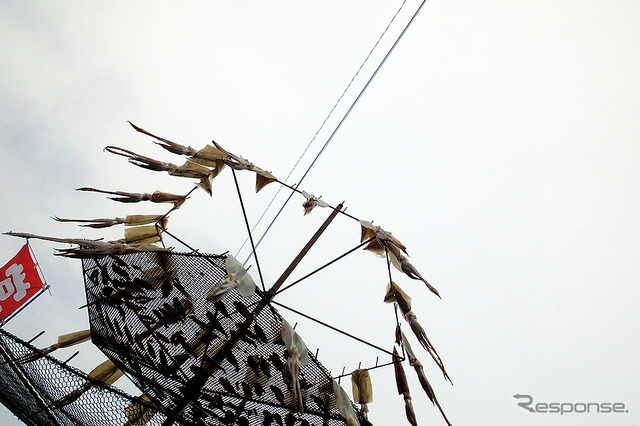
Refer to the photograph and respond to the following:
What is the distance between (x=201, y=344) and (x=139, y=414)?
2126 millimetres

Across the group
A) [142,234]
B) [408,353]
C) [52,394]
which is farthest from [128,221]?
[408,353]

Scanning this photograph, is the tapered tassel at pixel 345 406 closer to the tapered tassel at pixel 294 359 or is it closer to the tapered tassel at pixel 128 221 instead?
the tapered tassel at pixel 294 359

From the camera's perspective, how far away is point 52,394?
6.24 m

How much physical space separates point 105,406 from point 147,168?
3.32 metres

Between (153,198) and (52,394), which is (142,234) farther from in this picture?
(52,394)

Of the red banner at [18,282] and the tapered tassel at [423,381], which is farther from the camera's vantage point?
the red banner at [18,282]

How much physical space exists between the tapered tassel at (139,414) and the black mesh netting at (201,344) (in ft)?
1.05

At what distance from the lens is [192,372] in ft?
19.3

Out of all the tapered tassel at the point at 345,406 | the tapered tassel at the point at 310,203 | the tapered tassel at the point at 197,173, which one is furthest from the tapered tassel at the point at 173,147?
the tapered tassel at the point at 345,406

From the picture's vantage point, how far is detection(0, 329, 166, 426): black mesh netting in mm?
5656

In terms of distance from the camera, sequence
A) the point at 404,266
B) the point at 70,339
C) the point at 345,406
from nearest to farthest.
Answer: the point at 345,406, the point at 404,266, the point at 70,339

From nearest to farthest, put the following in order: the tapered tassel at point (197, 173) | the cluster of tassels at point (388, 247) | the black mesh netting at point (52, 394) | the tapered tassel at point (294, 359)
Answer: the tapered tassel at point (294, 359) → the black mesh netting at point (52, 394) → the cluster of tassels at point (388, 247) → the tapered tassel at point (197, 173)

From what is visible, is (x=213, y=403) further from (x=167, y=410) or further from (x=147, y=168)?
(x=147, y=168)

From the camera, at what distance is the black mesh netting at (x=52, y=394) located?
566 cm
